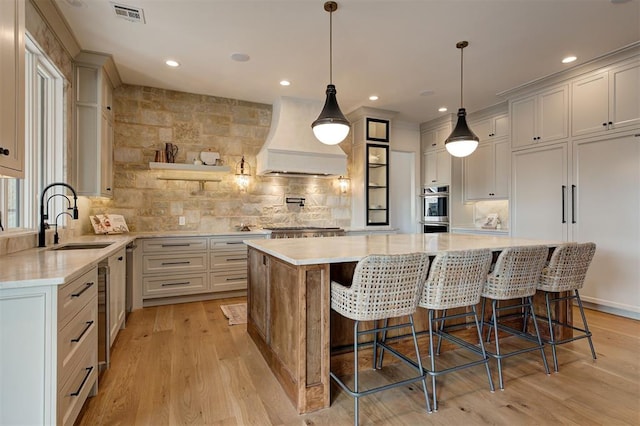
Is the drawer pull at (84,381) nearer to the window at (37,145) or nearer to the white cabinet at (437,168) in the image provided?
the window at (37,145)

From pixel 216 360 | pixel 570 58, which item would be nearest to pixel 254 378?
pixel 216 360

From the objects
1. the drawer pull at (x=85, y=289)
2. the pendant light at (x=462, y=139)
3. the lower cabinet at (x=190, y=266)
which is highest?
the pendant light at (x=462, y=139)

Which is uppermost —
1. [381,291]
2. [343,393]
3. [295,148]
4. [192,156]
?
[295,148]

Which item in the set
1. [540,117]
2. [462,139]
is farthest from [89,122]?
[540,117]

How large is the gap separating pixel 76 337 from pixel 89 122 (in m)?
2.72

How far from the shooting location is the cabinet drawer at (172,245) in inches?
154

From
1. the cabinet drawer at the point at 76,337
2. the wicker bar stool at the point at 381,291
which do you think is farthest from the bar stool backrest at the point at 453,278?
the cabinet drawer at the point at 76,337

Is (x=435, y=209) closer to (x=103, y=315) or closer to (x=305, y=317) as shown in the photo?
(x=305, y=317)

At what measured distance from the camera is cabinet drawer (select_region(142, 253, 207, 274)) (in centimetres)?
392

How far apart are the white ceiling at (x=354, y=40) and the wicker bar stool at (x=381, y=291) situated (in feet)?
6.97

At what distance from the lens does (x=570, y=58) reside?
11.8 feet

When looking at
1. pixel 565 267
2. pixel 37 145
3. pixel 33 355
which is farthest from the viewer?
pixel 37 145

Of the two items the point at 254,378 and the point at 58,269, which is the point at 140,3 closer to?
the point at 58,269

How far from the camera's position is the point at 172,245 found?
4020mm
